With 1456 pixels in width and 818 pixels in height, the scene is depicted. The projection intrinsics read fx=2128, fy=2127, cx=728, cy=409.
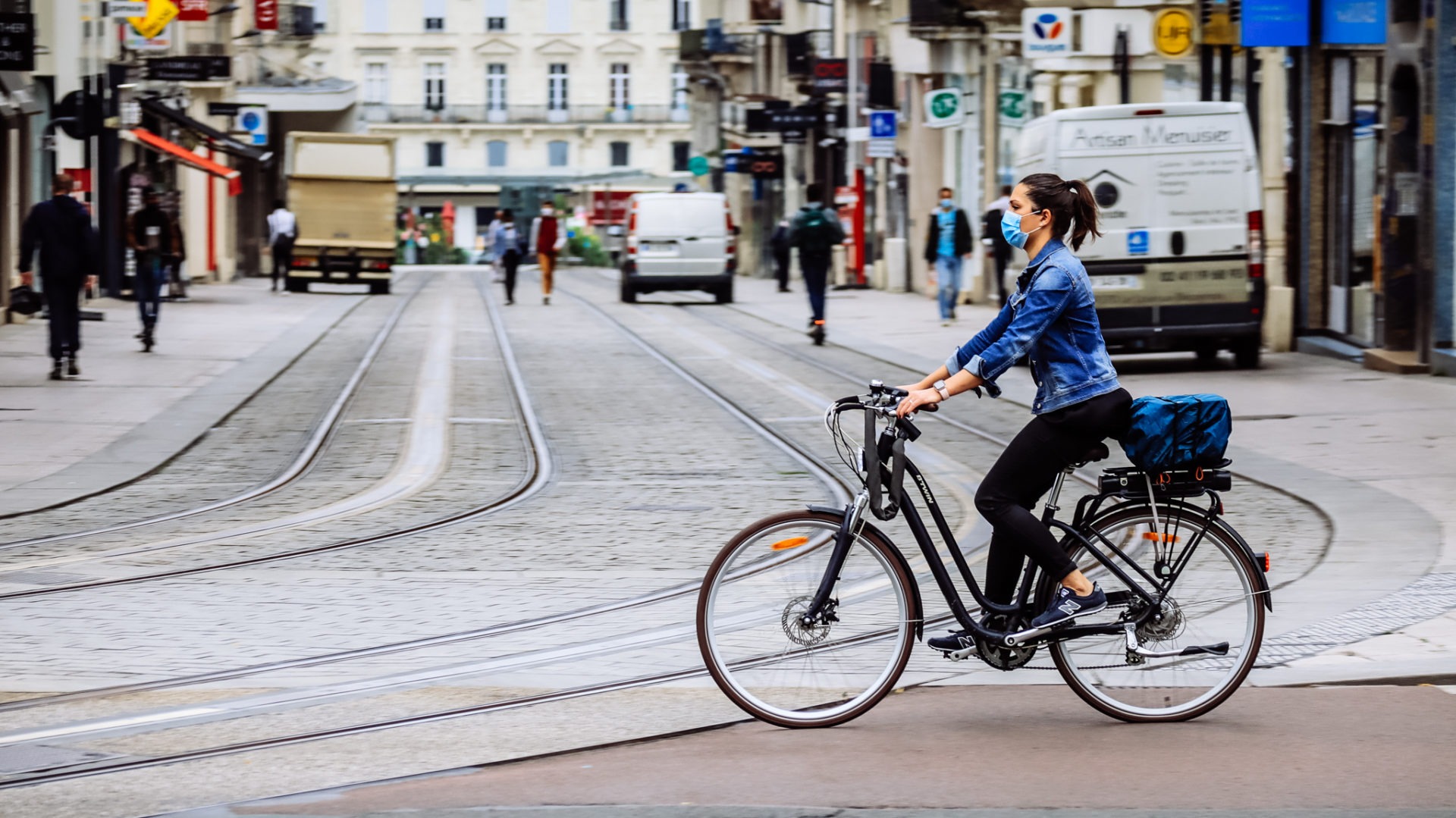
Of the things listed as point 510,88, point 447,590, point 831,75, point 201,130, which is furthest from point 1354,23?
point 510,88

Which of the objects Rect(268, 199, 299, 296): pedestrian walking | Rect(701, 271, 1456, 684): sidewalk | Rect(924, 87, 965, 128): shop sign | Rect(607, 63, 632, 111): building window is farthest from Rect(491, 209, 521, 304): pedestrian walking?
Rect(607, 63, 632, 111): building window

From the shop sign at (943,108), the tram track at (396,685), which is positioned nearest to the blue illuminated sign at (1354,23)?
the tram track at (396,685)

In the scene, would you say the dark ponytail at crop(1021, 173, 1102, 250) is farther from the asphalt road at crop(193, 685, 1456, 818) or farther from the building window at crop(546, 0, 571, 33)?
the building window at crop(546, 0, 571, 33)

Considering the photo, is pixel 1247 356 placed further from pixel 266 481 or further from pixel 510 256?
pixel 510 256

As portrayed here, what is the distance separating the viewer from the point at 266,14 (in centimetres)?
5419

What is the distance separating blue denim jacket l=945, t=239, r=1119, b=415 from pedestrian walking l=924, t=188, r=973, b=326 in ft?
72.7

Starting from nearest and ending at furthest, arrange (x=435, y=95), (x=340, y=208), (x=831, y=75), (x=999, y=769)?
(x=999, y=769)
(x=340, y=208)
(x=831, y=75)
(x=435, y=95)

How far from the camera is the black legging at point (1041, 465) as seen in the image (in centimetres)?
597

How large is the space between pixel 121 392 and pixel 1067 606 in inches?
514

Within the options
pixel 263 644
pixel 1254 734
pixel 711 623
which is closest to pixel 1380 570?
pixel 1254 734

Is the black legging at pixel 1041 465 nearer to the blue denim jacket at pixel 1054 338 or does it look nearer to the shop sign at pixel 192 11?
the blue denim jacket at pixel 1054 338

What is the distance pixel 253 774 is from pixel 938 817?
181 cm

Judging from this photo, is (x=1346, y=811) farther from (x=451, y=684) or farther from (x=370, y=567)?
(x=370, y=567)

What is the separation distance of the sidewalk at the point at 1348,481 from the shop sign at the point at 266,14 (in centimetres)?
3269
